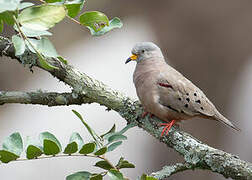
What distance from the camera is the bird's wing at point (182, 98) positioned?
256cm

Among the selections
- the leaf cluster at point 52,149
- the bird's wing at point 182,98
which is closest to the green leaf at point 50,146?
the leaf cluster at point 52,149

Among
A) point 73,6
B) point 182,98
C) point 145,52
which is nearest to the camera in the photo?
point 73,6

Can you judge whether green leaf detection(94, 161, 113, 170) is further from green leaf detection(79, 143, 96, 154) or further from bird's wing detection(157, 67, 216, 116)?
bird's wing detection(157, 67, 216, 116)

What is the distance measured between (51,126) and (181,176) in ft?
4.96

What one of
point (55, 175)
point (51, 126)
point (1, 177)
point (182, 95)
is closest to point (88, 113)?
point (51, 126)

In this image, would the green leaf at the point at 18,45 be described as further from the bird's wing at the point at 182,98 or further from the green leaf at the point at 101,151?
the bird's wing at the point at 182,98

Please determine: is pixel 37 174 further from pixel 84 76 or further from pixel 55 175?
pixel 84 76

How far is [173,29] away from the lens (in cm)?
502

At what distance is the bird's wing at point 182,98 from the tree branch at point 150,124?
0.64 ft

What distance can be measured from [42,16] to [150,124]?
1392 mm

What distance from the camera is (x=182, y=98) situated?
257 centimetres

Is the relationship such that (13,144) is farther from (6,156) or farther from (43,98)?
(43,98)

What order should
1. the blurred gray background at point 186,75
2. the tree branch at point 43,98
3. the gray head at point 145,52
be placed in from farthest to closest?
1. the blurred gray background at point 186,75
2. the gray head at point 145,52
3. the tree branch at point 43,98

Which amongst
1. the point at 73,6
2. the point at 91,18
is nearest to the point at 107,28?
the point at 91,18
